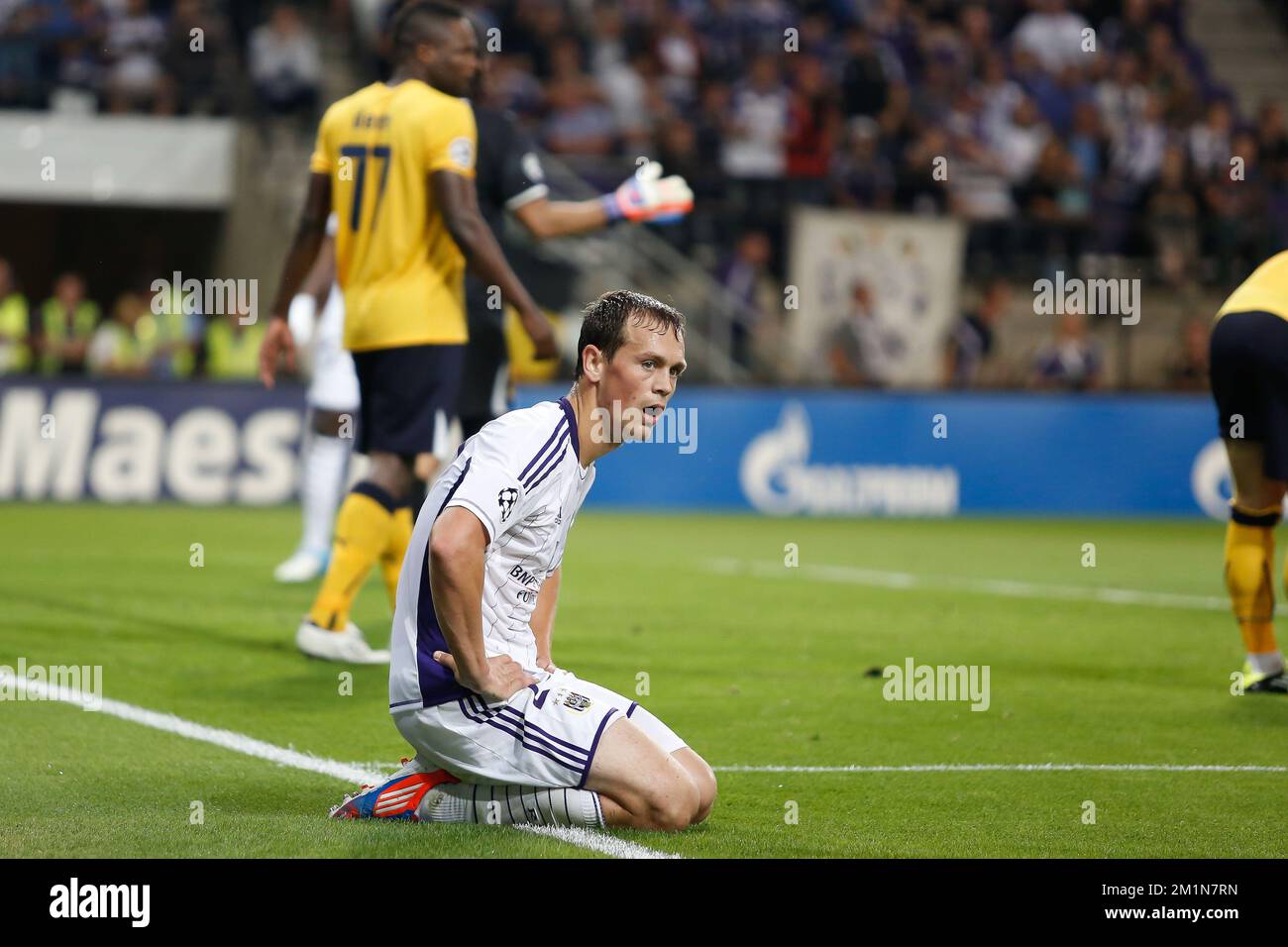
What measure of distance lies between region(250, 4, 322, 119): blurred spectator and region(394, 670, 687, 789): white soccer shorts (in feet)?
60.1

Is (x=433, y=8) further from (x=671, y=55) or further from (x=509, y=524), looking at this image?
(x=671, y=55)

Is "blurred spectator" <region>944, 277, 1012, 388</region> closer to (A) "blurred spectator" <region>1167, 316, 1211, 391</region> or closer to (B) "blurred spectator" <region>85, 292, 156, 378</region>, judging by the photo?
(A) "blurred spectator" <region>1167, 316, 1211, 391</region>

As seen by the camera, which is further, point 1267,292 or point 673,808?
point 1267,292

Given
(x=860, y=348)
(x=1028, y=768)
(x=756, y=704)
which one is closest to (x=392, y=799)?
(x=1028, y=768)

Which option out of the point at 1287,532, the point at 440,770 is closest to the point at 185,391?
the point at 1287,532

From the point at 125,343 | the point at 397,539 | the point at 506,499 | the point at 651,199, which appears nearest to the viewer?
the point at 506,499

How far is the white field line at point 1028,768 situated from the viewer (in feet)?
19.3

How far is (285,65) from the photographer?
22.2 metres

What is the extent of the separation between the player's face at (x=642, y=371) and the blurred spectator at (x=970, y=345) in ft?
52.2

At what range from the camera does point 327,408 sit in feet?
35.6

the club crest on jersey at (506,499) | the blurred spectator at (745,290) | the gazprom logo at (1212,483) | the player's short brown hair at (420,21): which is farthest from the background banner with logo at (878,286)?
the club crest on jersey at (506,499)

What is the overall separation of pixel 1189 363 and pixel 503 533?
1714 centimetres
